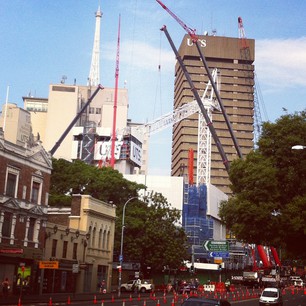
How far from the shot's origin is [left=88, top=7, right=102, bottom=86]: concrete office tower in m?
183

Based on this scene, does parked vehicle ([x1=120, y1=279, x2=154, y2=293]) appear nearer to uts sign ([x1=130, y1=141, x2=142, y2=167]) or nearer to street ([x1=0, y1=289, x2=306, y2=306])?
street ([x1=0, y1=289, x2=306, y2=306])

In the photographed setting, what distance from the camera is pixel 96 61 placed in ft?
606

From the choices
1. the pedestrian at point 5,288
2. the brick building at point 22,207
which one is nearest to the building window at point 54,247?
the brick building at point 22,207

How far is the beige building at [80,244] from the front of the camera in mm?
58656

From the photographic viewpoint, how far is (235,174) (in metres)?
41.6

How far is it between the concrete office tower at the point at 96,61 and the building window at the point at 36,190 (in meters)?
128

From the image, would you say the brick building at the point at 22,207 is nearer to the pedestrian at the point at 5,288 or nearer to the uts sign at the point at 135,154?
the pedestrian at the point at 5,288

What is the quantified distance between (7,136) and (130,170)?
102481 mm

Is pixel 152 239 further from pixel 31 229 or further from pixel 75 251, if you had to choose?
pixel 31 229

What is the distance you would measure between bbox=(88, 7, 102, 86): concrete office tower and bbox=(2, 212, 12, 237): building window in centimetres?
Result: 13359

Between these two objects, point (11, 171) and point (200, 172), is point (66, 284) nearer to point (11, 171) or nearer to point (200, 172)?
point (11, 171)

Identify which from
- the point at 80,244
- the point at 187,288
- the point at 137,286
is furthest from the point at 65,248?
the point at 187,288

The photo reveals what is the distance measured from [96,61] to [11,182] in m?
138

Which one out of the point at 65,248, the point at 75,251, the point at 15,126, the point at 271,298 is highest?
the point at 15,126
